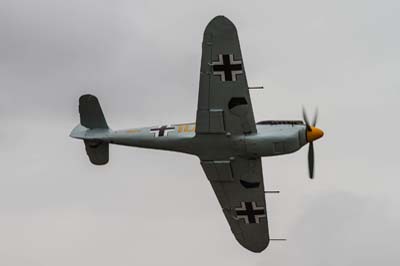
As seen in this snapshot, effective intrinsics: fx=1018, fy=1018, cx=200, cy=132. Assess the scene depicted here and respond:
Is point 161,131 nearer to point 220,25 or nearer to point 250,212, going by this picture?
point 220,25

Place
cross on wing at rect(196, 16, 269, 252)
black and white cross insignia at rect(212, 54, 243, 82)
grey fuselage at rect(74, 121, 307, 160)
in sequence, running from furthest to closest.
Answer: grey fuselage at rect(74, 121, 307, 160) → black and white cross insignia at rect(212, 54, 243, 82) → cross on wing at rect(196, 16, 269, 252)

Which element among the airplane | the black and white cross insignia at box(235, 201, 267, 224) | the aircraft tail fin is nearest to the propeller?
the airplane

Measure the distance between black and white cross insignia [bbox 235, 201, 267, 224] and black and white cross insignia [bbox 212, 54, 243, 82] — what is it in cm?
580

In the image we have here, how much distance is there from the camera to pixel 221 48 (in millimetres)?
28406

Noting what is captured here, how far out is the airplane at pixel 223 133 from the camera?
93.8 feet

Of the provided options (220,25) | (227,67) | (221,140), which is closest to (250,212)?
(221,140)

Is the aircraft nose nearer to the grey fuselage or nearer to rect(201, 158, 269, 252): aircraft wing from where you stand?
the grey fuselage

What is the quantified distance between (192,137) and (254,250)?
5.96 metres

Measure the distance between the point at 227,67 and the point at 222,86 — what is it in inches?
27.8

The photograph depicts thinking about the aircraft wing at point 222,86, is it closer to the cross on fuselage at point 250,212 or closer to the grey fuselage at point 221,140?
the grey fuselage at point 221,140

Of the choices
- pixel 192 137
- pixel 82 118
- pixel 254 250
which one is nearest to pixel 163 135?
pixel 192 137

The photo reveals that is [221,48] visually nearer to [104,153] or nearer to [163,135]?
[163,135]

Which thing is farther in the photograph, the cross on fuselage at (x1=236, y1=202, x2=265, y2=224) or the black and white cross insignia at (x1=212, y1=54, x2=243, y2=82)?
the cross on fuselage at (x1=236, y1=202, x2=265, y2=224)

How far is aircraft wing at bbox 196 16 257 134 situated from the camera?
92.7ft
